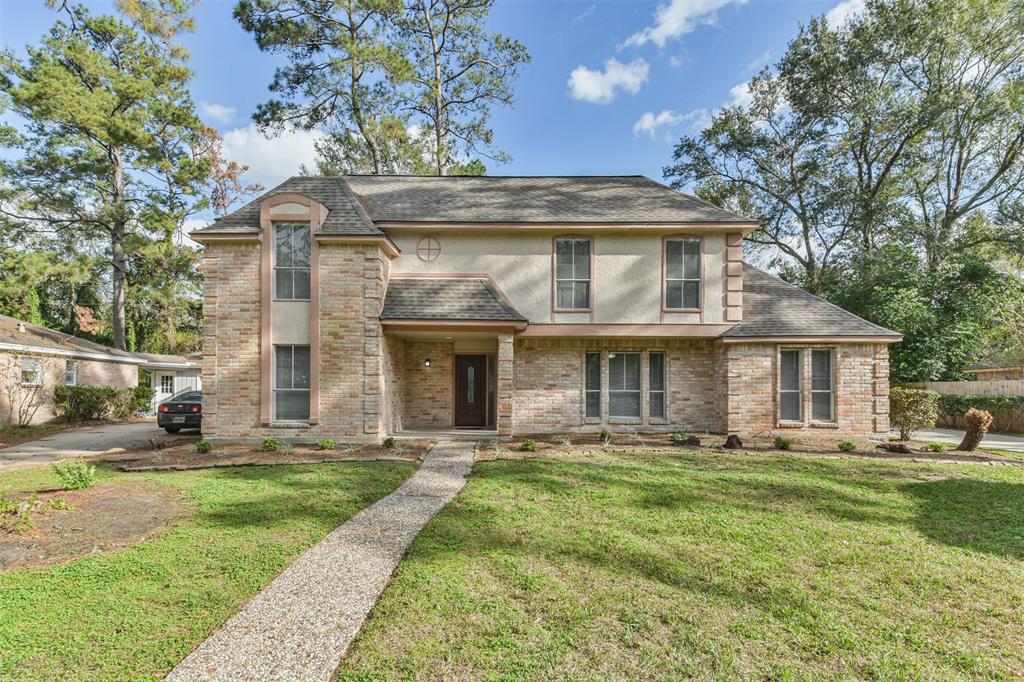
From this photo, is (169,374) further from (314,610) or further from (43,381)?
(314,610)

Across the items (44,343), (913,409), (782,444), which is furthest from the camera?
(44,343)

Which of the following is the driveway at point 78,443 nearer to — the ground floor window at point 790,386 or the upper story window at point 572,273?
the upper story window at point 572,273

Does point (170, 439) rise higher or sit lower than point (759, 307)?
lower

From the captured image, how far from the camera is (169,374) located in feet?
84.1

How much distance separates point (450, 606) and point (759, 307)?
502 inches

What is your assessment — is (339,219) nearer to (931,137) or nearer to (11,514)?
(11,514)

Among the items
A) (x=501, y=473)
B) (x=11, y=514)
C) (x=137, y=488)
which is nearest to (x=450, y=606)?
(x=501, y=473)

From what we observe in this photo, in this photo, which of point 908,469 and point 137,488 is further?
point 908,469

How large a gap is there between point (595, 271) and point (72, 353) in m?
21.6

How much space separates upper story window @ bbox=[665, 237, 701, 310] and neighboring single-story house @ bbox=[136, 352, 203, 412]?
79.7 feet

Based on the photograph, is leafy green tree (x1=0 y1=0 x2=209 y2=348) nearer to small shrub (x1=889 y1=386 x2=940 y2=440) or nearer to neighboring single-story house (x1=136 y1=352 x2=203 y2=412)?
neighboring single-story house (x1=136 y1=352 x2=203 y2=412)

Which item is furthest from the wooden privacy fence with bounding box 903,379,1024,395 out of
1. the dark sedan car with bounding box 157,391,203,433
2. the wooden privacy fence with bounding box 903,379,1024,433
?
the dark sedan car with bounding box 157,391,203,433

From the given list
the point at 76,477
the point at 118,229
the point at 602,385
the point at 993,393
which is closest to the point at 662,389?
the point at 602,385

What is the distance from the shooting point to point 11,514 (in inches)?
225
